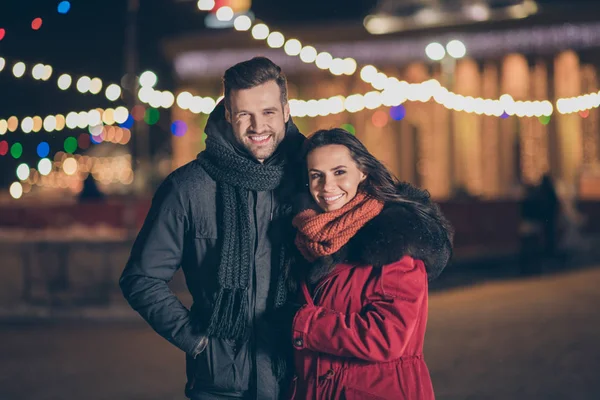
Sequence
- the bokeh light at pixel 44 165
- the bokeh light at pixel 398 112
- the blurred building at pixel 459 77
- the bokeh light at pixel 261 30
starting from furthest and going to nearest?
the bokeh light at pixel 398 112
the blurred building at pixel 459 77
the bokeh light at pixel 44 165
the bokeh light at pixel 261 30

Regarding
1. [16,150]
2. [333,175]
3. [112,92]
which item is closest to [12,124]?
[16,150]

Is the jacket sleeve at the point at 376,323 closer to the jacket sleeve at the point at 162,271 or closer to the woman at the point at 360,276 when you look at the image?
the woman at the point at 360,276

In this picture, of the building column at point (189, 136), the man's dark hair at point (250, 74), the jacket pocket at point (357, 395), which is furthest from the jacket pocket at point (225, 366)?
the building column at point (189, 136)

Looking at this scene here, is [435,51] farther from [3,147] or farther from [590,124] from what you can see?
[3,147]

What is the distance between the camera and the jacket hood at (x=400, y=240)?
2.88 meters

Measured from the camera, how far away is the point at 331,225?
295cm

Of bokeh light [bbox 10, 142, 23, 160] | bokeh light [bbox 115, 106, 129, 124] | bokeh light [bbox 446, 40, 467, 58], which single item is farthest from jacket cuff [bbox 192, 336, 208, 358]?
bokeh light [bbox 446, 40, 467, 58]

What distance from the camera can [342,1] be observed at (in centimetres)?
3691

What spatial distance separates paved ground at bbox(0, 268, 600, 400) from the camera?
24.1 ft

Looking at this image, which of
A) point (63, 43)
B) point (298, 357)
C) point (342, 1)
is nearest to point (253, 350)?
point (298, 357)

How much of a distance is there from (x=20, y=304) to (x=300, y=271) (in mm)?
9518

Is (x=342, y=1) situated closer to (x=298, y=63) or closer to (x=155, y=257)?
(x=298, y=63)

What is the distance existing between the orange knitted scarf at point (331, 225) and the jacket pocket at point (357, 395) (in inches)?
17.3

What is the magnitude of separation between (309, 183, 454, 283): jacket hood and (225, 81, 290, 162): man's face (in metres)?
0.48
